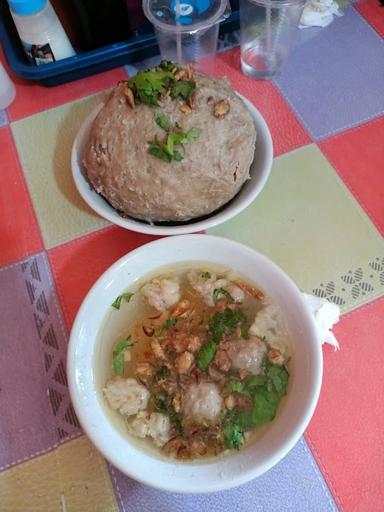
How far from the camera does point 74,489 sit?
3.05 feet

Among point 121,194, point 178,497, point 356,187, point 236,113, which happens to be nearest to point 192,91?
point 236,113

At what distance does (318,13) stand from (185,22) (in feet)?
1.79

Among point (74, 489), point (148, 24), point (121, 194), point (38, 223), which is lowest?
point (74, 489)

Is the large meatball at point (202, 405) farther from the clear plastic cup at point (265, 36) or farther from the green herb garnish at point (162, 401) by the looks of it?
the clear plastic cup at point (265, 36)

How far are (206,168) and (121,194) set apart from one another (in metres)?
0.20

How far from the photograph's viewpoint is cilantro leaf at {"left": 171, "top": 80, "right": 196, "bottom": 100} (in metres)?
0.98

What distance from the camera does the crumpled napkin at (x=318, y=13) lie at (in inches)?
60.9

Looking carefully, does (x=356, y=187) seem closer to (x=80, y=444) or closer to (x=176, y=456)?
(x=176, y=456)

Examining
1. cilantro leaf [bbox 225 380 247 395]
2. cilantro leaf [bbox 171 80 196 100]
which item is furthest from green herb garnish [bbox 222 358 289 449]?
cilantro leaf [bbox 171 80 196 100]

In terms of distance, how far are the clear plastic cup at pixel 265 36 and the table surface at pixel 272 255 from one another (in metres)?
0.04

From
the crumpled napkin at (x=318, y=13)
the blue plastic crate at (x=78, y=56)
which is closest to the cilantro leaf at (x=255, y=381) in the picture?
the blue plastic crate at (x=78, y=56)

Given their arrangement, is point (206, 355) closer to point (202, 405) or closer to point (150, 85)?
point (202, 405)

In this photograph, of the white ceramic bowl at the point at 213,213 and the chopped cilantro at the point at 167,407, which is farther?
the white ceramic bowl at the point at 213,213

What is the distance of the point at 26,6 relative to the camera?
1.23 meters
